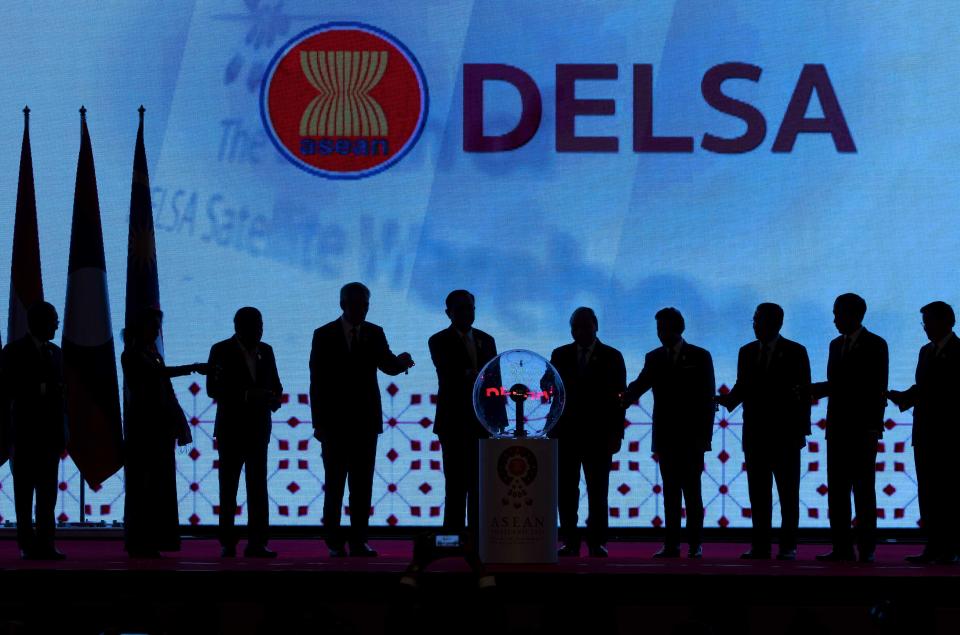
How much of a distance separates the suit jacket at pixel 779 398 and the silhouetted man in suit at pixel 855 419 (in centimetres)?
11

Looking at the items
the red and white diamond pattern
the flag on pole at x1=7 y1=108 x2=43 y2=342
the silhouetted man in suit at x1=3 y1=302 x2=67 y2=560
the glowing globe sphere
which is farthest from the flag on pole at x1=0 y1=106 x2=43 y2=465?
the glowing globe sphere

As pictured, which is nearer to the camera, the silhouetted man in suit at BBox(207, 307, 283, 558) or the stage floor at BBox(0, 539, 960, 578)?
the stage floor at BBox(0, 539, 960, 578)

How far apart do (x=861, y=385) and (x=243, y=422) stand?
264 cm

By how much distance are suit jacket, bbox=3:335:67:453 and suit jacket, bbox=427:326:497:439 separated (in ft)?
5.37

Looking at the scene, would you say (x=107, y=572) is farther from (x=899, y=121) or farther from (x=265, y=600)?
(x=899, y=121)

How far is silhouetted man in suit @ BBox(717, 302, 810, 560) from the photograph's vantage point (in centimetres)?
536

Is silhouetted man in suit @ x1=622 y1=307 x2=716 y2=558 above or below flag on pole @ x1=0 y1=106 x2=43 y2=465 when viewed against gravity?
below

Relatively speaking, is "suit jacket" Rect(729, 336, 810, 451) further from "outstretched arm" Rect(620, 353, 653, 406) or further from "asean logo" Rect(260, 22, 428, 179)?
"asean logo" Rect(260, 22, 428, 179)

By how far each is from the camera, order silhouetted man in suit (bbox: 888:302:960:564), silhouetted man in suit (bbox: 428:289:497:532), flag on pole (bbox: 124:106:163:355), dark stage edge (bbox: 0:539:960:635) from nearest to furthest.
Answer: dark stage edge (bbox: 0:539:960:635)
silhouetted man in suit (bbox: 888:302:960:564)
silhouetted man in suit (bbox: 428:289:497:532)
flag on pole (bbox: 124:106:163:355)

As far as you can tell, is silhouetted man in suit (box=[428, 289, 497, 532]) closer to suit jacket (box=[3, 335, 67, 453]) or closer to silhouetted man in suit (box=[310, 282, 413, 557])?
silhouetted man in suit (box=[310, 282, 413, 557])

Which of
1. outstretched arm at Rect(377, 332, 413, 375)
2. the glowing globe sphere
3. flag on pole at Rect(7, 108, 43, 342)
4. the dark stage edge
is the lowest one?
the dark stage edge

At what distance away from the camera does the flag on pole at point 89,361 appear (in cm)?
635

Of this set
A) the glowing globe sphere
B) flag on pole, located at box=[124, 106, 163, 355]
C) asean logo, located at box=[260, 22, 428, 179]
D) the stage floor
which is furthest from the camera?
asean logo, located at box=[260, 22, 428, 179]

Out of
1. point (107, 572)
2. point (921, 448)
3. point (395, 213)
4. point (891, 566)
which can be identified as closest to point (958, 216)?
point (921, 448)
